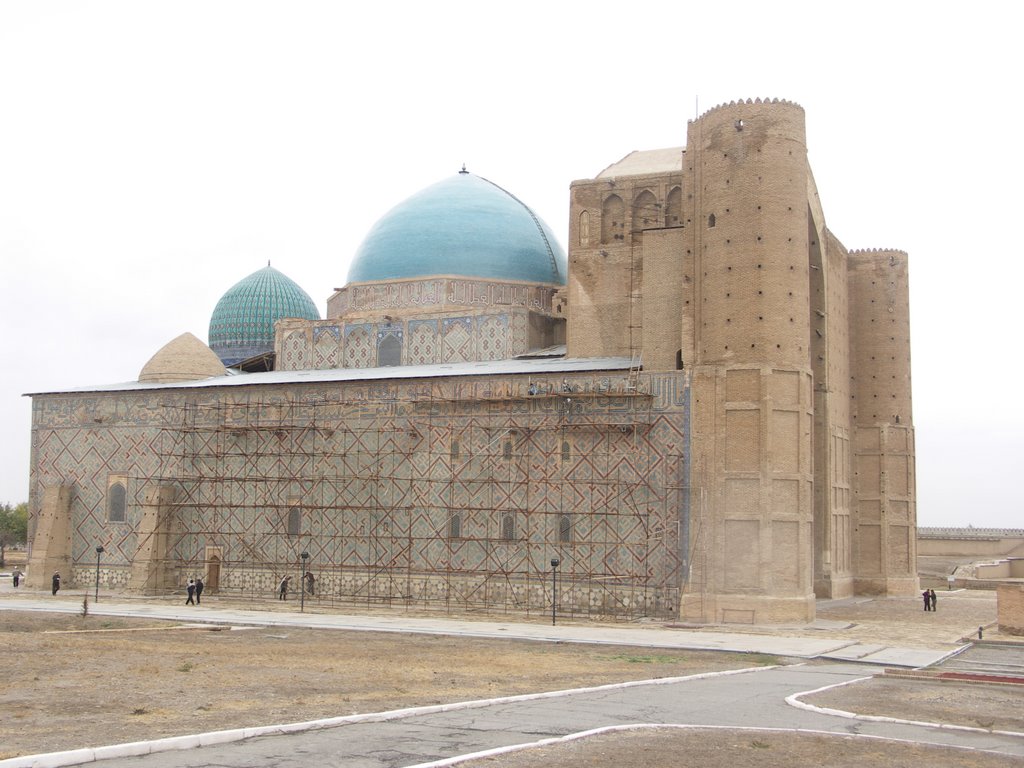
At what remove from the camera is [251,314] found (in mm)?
49281

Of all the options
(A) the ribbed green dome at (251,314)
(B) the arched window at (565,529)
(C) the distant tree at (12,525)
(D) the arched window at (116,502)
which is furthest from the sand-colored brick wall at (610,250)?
(C) the distant tree at (12,525)

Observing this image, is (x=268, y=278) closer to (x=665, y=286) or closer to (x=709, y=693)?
(x=665, y=286)

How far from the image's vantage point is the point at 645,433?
29125 millimetres

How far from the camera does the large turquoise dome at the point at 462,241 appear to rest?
41.1 metres

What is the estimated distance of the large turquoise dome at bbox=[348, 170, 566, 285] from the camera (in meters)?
41.1

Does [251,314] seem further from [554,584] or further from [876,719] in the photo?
[876,719]

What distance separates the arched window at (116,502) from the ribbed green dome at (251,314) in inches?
494

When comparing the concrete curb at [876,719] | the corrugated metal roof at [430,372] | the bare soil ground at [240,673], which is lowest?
the bare soil ground at [240,673]

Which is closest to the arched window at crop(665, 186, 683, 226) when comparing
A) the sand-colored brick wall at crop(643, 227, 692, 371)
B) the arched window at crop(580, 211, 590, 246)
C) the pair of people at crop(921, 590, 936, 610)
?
the arched window at crop(580, 211, 590, 246)

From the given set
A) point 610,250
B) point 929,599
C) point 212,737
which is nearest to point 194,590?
point 610,250

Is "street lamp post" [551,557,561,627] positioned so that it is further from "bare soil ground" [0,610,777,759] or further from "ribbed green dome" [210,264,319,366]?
"ribbed green dome" [210,264,319,366]

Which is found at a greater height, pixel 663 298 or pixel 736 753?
pixel 663 298

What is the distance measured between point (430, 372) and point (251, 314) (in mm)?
18098

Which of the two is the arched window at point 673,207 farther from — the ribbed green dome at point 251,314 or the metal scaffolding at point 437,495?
the ribbed green dome at point 251,314
